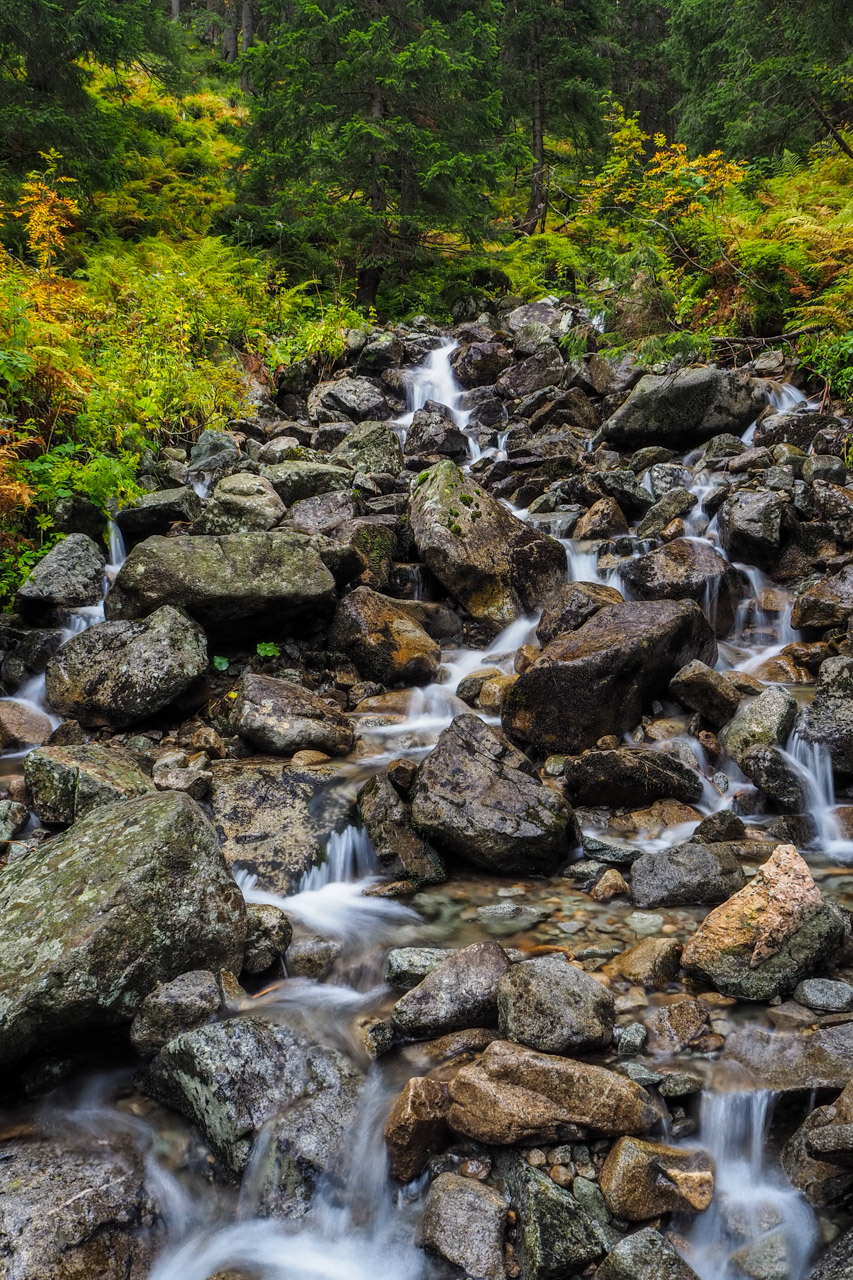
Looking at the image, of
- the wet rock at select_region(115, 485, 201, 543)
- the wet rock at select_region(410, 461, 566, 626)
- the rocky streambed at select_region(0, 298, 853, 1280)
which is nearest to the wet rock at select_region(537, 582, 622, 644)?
the rocky streambed at select_region(0, 298, 853, 1280)

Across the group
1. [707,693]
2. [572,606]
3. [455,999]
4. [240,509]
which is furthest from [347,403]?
[455,999]

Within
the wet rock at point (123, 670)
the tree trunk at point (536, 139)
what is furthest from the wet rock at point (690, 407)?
the tree trunk at point (536, 139)

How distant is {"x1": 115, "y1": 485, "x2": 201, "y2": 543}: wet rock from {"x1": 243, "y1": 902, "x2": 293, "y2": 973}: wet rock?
568 centimetres

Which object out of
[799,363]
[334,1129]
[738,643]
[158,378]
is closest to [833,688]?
[738,643]

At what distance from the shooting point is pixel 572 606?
26.2 feet

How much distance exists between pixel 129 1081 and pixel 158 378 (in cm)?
969

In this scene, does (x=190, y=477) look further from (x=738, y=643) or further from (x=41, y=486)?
(x=738, y=643)

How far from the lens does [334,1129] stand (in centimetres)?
327

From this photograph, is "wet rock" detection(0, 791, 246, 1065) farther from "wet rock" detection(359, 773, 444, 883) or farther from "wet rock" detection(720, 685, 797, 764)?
"wet rock" detection(720, 685, 797, 764)

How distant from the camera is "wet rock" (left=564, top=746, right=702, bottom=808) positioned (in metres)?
5.87

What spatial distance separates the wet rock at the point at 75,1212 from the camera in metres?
2.71

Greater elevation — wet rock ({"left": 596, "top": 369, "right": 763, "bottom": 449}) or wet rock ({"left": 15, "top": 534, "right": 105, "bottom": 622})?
wet rock ({"left": 596, "top": 369, "right": 763, "bottom": 449})

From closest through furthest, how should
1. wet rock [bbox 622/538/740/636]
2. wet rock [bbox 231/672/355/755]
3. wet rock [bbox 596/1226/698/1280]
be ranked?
wet rock [bbox 596/1226/698/1280] → wet rock [bbox 231/672/355/755] → wet rock [bbox 622/538/740/636]

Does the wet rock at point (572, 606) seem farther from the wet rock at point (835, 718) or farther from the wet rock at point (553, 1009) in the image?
the wet rock at point (553, 1009)
